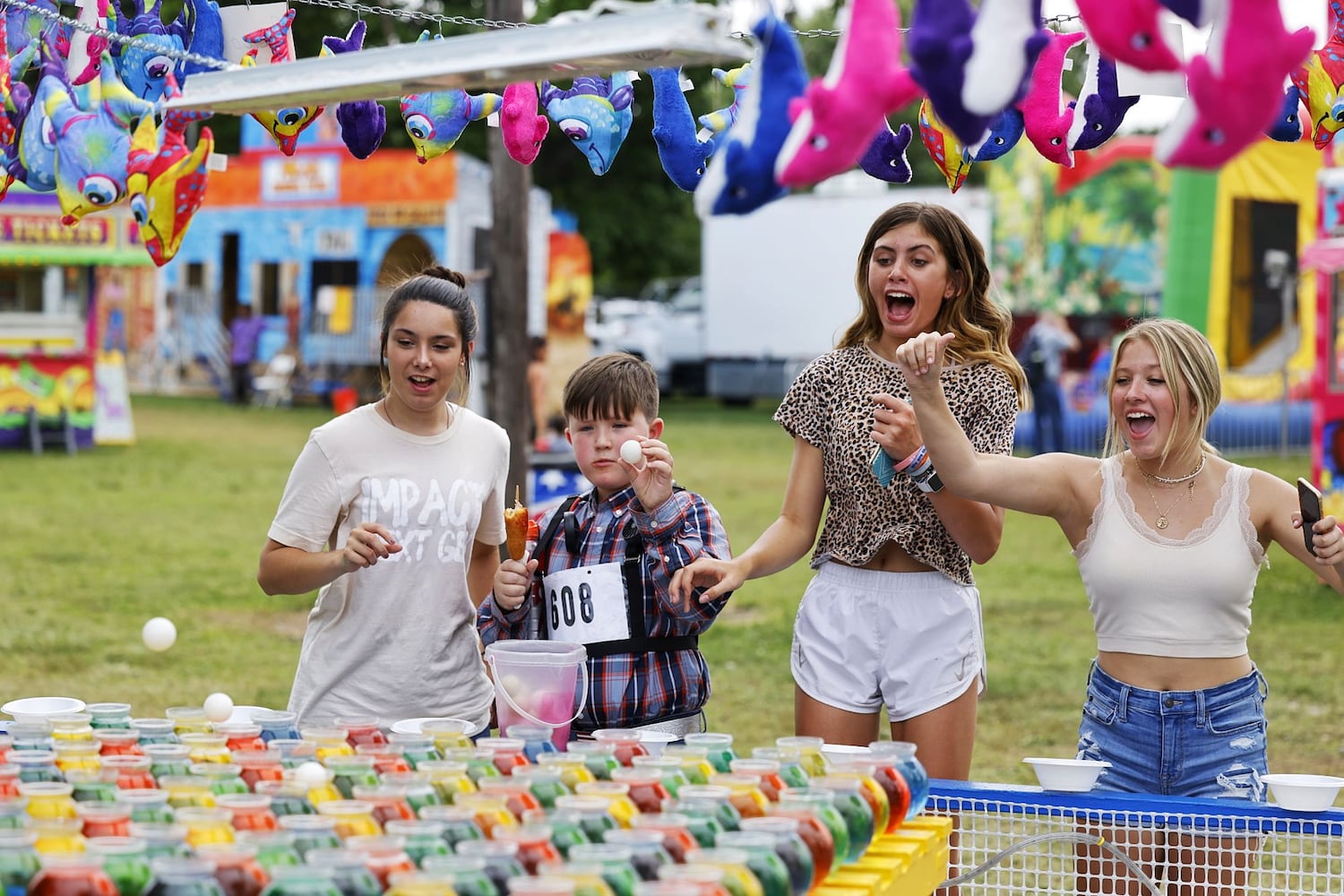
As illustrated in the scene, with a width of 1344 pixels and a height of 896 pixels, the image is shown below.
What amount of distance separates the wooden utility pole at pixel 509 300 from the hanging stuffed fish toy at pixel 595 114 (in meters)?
3.58

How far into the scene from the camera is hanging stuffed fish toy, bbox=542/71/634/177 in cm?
382

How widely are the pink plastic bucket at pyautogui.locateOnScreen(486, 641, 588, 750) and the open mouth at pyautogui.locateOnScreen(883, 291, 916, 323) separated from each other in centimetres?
109

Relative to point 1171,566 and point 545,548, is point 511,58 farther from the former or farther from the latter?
point 1171,566

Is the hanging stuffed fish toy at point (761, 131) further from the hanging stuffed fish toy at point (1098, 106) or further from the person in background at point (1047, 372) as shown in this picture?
the person in background at point (1047, 372)

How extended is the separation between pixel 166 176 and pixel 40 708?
1.27m

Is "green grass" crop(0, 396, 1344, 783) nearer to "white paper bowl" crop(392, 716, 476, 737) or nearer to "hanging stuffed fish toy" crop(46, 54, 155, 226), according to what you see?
"white paper bowl" crop(392, 716, 476, 737)

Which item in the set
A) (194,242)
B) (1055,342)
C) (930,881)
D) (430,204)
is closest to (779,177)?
(930,881)

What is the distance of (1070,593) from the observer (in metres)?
10.7

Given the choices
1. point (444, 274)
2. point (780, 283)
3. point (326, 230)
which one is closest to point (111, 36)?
point (444, 274)

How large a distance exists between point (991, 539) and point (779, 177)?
152 centimetres

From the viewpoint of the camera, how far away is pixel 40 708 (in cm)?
318

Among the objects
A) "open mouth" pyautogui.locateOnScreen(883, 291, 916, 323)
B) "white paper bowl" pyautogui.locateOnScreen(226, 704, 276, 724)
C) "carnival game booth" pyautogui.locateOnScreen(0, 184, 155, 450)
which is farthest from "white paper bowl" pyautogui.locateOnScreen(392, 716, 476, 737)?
"carnival game booth" pyautogui.locateOnScreen(0, 184, 155, 450)

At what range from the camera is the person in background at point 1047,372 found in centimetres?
1903

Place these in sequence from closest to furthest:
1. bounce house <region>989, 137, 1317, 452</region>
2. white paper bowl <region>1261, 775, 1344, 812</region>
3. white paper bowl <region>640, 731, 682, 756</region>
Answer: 1. white paper bowl <region>640, 731, 682, 756</region>
2. white paper bowl <region>1261, 775, 1344, 812</region>
3. bounce house <region>989, 137, 1317, 452</region>
